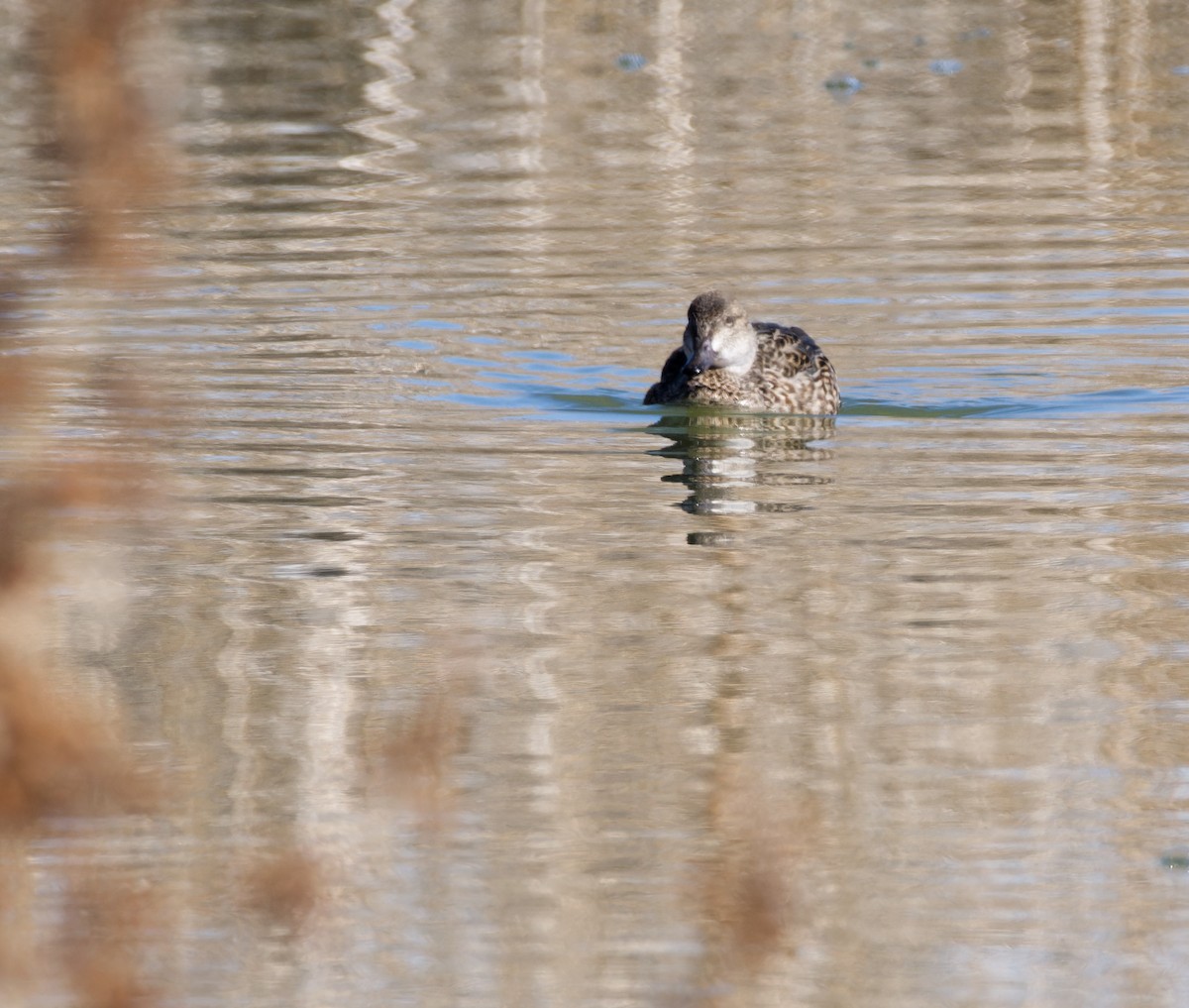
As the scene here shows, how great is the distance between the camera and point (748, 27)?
2469 cm

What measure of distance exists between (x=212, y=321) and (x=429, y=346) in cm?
125

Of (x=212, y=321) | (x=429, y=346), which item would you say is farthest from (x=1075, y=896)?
(x=212, y=321)

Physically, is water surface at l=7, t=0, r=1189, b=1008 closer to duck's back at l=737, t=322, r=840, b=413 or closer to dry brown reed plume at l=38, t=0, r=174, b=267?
duck's back at l=737, t=322, r=840, b=413

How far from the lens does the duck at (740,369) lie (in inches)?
438

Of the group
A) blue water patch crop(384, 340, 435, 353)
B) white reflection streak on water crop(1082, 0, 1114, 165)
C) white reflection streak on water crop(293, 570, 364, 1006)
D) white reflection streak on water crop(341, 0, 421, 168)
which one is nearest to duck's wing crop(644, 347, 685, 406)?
blue water patch crop(384, 340, 435, 353)

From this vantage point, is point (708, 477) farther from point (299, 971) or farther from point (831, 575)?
point (299, 971)

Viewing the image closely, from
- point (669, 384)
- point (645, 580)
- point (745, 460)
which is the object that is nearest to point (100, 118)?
point (645, 580)

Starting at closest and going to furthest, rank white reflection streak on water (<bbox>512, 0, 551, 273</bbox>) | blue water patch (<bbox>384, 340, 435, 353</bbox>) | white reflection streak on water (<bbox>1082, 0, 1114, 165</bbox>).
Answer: blue water patch (<bbox>384, 340, 435, 353</bbox>), white reflection streak on water (<bbox>512, 0, 551, 273</bbox>), white reflection streak on water (<bbox>1082, 0, 1114, 165</bbox>)

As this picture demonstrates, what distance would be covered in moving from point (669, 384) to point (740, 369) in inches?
13.8

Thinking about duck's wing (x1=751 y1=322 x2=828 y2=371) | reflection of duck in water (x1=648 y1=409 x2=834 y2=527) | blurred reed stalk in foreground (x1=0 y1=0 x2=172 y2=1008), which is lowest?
reflection of duck in water (x1=648 y1=409 x2=834 y2=527)

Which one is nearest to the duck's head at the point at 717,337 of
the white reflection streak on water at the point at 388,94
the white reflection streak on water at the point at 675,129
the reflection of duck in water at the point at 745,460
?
the reflection of duck in water at the point at 745,460

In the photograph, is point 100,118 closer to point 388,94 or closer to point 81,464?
point 81,464

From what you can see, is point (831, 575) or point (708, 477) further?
point (708, 477)

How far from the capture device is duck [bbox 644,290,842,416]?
11.1 m
